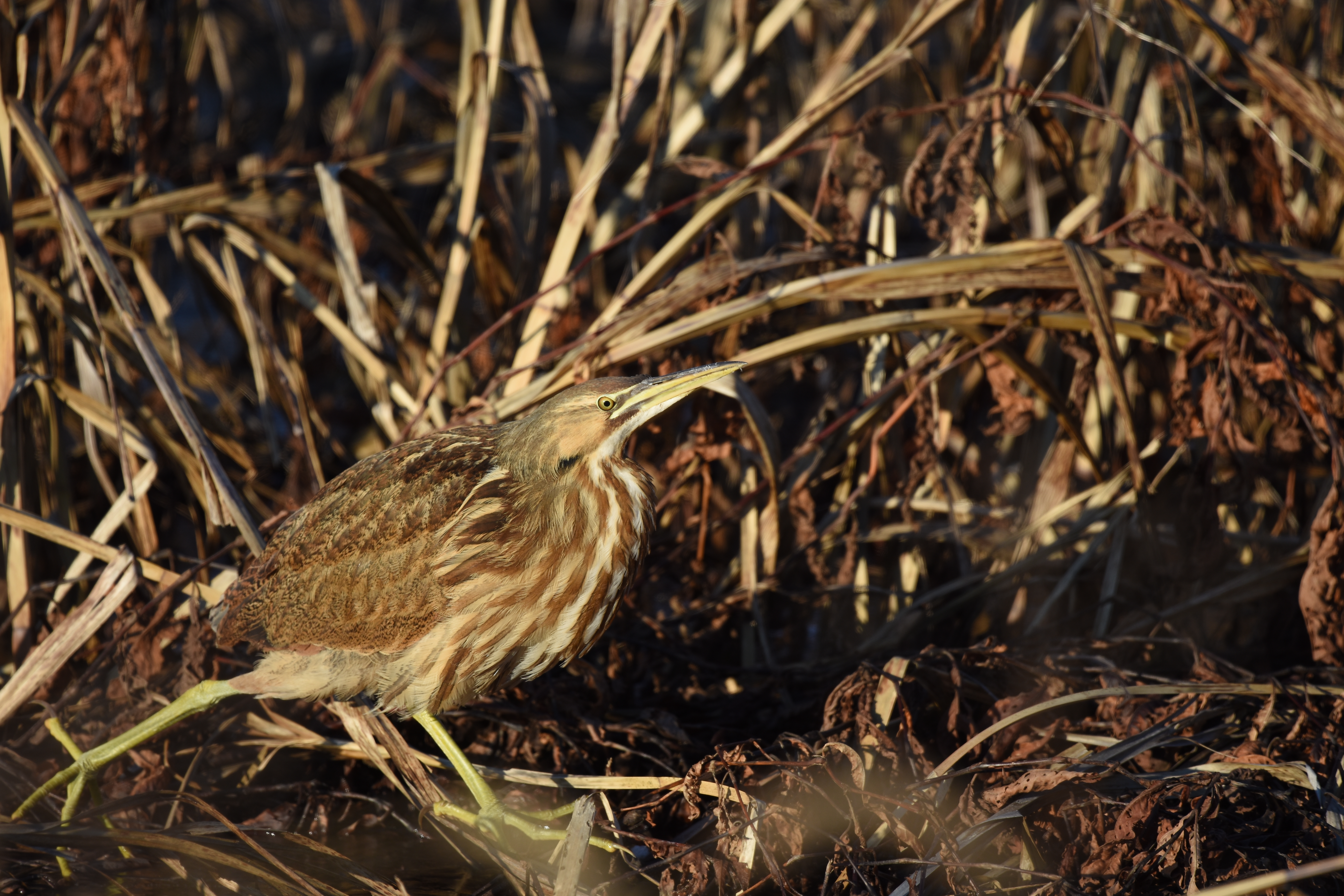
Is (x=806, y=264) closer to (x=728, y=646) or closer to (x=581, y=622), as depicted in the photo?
(x=728, y=646)

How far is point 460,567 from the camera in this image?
Result: 2365 millimetres

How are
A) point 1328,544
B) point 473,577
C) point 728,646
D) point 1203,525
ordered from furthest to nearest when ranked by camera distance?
point 728,646
point 1203,525
point 1328,544
point 473,577

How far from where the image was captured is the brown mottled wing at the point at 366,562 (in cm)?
240

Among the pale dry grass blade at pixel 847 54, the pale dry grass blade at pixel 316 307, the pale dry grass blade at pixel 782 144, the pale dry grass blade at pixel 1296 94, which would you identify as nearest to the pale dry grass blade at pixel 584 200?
the pale dry grass blade at pixel 782 144

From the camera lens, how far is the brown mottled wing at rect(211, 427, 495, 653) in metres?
2.40

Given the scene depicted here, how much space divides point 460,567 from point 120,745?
0.90 meters

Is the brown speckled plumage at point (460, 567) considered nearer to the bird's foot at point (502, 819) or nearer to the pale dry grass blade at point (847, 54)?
the bird's foot at point (502, 819)

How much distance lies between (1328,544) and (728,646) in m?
1.50

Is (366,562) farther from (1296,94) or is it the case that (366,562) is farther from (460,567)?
(1296,94)

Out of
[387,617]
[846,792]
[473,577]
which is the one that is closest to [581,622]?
[473,577]

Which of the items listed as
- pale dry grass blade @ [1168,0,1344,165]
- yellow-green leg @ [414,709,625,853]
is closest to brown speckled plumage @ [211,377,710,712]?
yellow-green leg @ [414,709,625,853]

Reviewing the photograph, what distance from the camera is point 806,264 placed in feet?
10.6

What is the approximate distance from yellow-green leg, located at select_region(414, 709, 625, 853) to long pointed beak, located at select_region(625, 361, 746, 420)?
0.79m

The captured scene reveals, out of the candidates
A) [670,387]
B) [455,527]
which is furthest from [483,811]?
[670,387]
